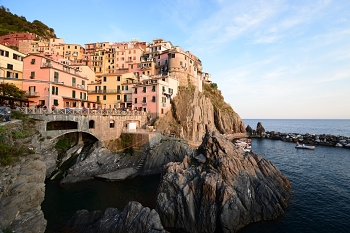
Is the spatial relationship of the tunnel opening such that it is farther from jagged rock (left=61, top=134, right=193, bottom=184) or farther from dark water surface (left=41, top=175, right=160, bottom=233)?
dark water surface (left=41, top=175, right=160, bottom=233)

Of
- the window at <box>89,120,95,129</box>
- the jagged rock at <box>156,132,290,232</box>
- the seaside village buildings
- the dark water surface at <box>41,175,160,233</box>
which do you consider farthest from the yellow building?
the jagged rock at <box>156,132,290,232</box>

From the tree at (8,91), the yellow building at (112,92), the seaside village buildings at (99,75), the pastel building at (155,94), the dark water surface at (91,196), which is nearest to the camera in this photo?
the dark water surface at (91,196)

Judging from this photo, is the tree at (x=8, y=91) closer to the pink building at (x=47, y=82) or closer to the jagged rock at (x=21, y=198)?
the pink building at (x=47, y=82)

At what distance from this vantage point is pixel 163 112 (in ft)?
169

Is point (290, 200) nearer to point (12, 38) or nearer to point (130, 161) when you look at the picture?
point (130, 161)

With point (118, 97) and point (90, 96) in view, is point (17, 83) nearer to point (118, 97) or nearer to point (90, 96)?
point (90, 96)

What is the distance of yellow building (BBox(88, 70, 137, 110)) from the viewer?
5644 cm

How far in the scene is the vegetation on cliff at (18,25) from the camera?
311 ft

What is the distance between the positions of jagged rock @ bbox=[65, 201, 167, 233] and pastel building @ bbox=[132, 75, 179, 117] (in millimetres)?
33233

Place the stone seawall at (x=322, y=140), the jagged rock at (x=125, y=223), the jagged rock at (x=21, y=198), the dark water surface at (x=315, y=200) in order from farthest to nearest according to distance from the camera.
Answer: the stone seawall at (x=322, y=140)
the dark water surface at (x=315, y=200)
the jagged rock at (x=125, y=223)
the jagged rock at (x=21, y=198)

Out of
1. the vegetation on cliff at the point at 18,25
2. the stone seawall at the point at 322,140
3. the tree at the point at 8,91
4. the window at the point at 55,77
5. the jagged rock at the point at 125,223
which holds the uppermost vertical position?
the vegetation on cliff at the point at 18,25

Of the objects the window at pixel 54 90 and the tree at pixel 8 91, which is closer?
the tree at pixel 8 91

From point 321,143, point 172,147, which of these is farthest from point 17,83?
point 321,143

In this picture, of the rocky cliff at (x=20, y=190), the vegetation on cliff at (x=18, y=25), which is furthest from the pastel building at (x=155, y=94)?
the vegetation on cliff at (x=18, y=25)
